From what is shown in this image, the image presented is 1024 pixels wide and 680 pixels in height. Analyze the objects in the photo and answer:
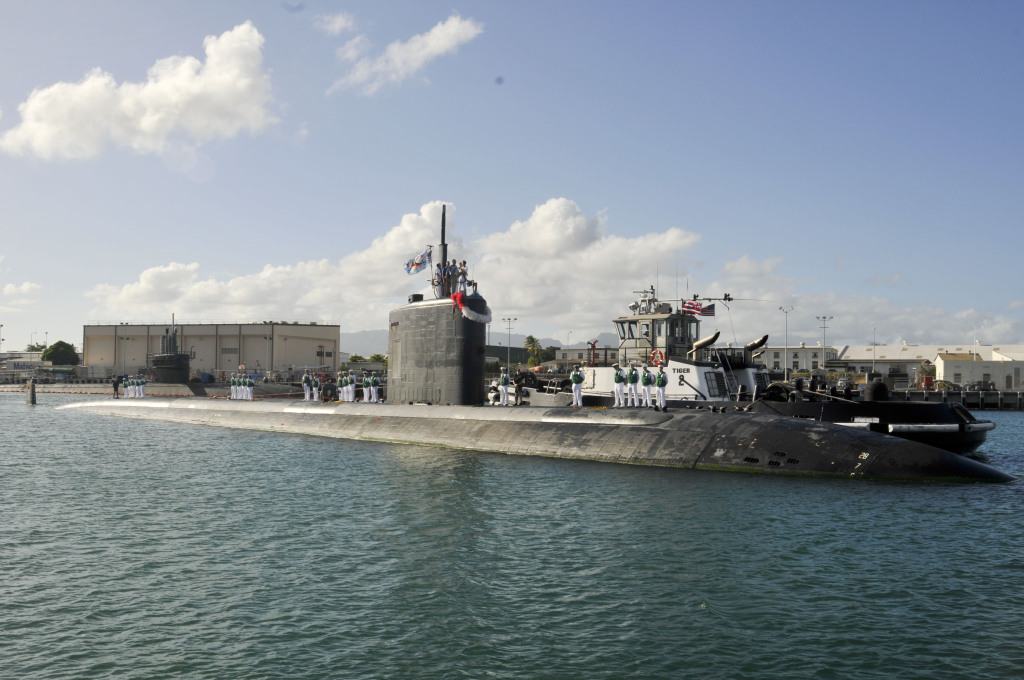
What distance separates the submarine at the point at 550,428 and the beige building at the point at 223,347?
65687mm

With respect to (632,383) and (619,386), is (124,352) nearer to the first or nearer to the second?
(619,386)

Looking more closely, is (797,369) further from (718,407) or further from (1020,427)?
(718,407)

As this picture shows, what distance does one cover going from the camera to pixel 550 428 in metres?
21.0

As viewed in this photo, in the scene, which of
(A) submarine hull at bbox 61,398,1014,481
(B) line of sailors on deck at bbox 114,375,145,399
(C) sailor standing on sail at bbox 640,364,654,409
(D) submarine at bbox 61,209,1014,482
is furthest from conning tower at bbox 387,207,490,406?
(B) line of sailors on deck at bbox 114,375,145,399

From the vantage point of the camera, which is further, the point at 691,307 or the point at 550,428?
the point at 691,307

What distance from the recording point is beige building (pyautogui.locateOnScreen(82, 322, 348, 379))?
92938 mm

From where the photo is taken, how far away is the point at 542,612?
26.7ft

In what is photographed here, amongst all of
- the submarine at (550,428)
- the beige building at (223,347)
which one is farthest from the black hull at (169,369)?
the beige building at (223,347)

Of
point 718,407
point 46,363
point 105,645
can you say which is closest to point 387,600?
point 105,645

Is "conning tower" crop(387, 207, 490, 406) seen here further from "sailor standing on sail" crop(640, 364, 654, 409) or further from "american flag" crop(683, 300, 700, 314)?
"american flag" crop(683, 300, 700, 314)

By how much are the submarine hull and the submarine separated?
0.02 meters

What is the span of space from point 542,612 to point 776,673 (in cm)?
249

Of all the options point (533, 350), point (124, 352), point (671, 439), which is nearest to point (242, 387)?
point (671, 439)

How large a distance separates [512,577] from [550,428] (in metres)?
11.7
